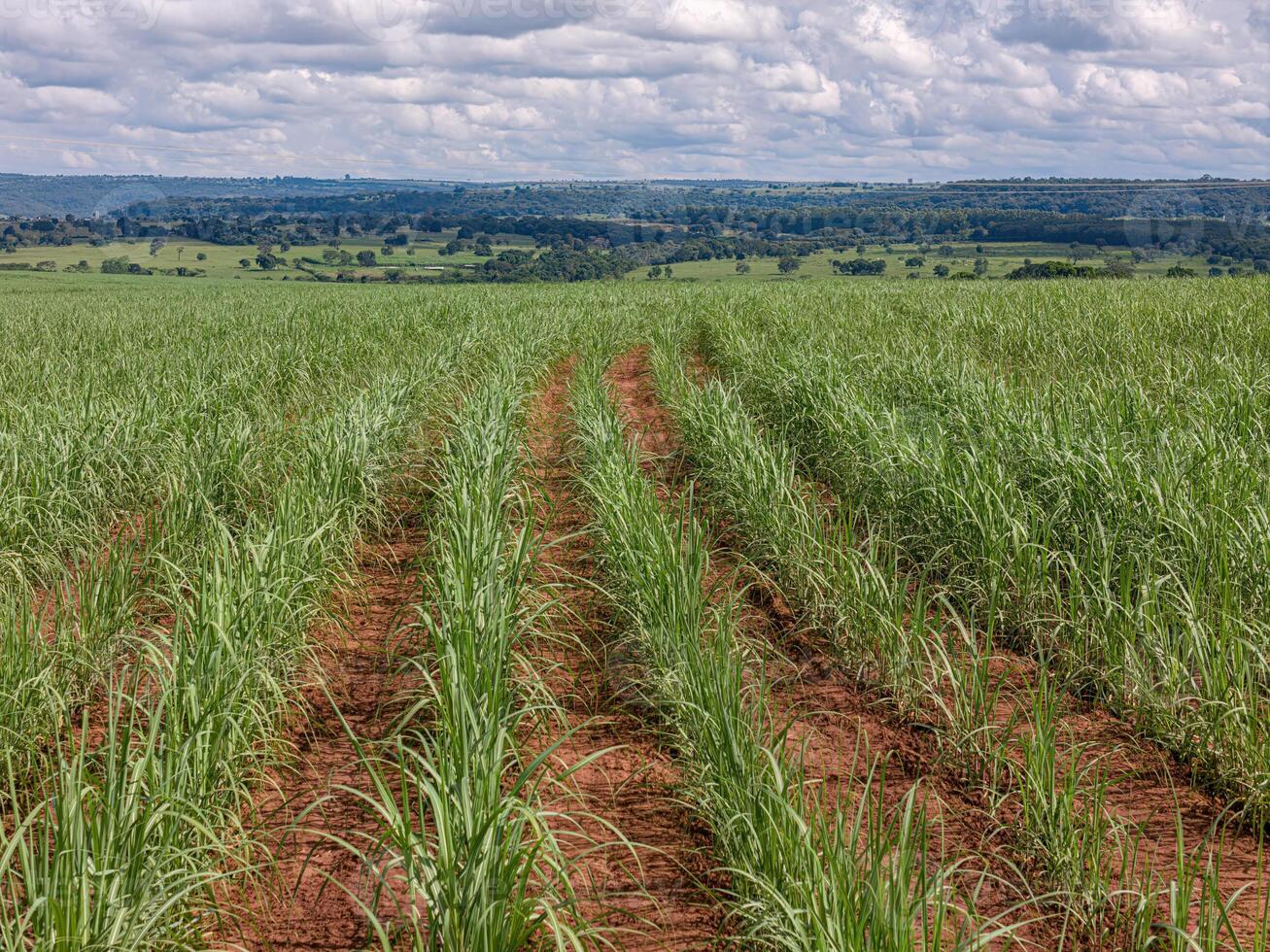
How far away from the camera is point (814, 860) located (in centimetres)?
215

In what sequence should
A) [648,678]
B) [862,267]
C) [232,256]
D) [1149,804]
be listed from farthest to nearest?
[232,256] → [862,267] → [648,678] → [1149,804]

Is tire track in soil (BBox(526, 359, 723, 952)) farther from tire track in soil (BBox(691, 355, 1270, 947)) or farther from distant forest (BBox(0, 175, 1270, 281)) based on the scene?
distant forest (BBox(0, 175, 1270, 281))

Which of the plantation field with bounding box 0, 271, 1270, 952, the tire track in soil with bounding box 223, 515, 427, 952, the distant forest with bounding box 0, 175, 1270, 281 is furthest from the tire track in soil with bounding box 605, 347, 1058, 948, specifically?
the distant forest with bounding box 0, 175, 1270, 281

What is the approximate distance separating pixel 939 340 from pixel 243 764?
9.35 metres

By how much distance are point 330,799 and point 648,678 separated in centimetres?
127

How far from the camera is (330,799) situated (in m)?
3.26

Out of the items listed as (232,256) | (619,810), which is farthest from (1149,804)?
(232,256)

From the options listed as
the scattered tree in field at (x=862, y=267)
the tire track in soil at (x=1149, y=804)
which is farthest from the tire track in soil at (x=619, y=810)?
the scattered tree in field at (x=862, y=267)

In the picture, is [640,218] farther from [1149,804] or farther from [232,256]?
[1149,804]

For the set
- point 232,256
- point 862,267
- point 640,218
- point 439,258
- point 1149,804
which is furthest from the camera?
point 640,218

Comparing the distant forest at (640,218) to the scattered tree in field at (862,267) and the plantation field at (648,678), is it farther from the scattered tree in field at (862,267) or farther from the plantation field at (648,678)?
the plantation field at (648,678)

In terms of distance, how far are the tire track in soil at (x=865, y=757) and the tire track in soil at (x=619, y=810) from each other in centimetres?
46

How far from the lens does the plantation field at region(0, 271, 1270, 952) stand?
2369mm

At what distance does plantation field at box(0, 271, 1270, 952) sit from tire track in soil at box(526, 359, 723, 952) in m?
0.02
